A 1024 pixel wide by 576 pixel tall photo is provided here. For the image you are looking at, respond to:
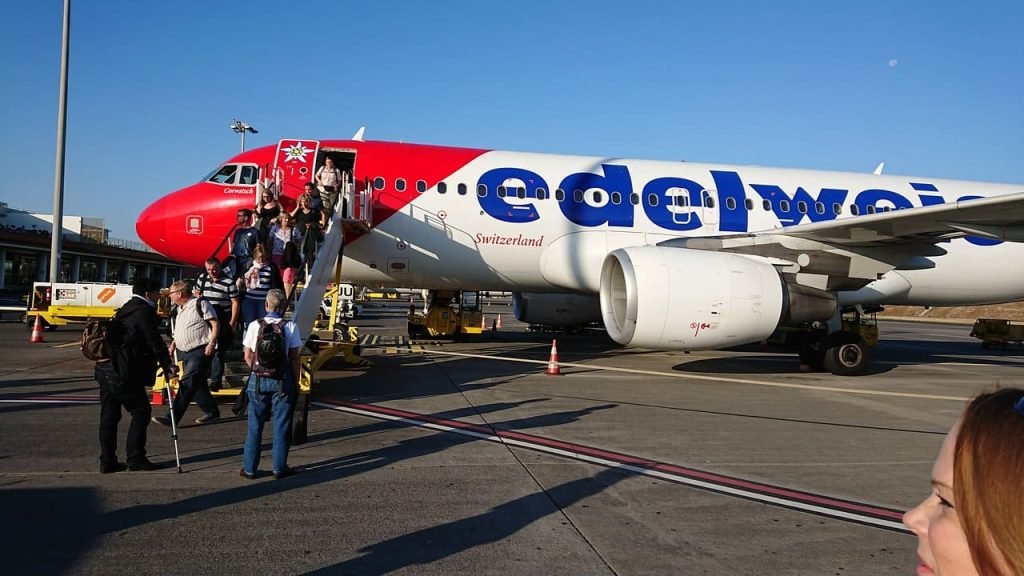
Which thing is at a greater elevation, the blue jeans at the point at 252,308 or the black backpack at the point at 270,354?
the blue jeans at the point at 252,308

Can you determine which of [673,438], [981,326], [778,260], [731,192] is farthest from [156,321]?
[981,326]

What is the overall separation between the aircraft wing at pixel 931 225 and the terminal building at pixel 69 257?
34.4 meters

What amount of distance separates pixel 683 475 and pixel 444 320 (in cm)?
1224

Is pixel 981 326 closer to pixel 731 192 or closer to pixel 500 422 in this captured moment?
pixel 731 192

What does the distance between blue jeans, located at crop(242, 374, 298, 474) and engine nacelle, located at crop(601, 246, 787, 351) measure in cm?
608

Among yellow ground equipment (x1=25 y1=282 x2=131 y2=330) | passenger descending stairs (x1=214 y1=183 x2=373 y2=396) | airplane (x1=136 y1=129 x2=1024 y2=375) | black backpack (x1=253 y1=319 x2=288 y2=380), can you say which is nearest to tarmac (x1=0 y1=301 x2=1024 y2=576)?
passenger descending stairs (x1=214 y1=183 x2=373 y2=396)

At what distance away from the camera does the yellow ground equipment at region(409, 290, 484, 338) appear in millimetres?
17078

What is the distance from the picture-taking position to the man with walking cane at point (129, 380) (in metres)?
5.09

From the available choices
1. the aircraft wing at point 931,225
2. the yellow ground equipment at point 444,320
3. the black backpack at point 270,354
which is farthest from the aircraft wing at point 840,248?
the black backpack at point 270,354

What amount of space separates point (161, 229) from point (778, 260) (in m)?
11.0

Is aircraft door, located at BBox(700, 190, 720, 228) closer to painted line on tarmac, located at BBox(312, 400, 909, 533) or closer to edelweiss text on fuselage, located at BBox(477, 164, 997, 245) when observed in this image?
edelweiss text on fuselage, located at BBox(477, 164, 997, 245)

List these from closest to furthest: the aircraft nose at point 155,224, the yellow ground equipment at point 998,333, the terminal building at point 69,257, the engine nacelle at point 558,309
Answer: the aircraft nose at point 155,224
the engine nacelle at point 558,309
the yellow ground equipment at point 998,333
the terminal building at point 69,257

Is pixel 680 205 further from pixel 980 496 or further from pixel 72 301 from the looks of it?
pixel 72 301

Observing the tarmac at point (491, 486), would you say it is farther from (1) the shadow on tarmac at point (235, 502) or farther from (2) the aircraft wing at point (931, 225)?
(2) the aircraft wing at point (931, 225)
